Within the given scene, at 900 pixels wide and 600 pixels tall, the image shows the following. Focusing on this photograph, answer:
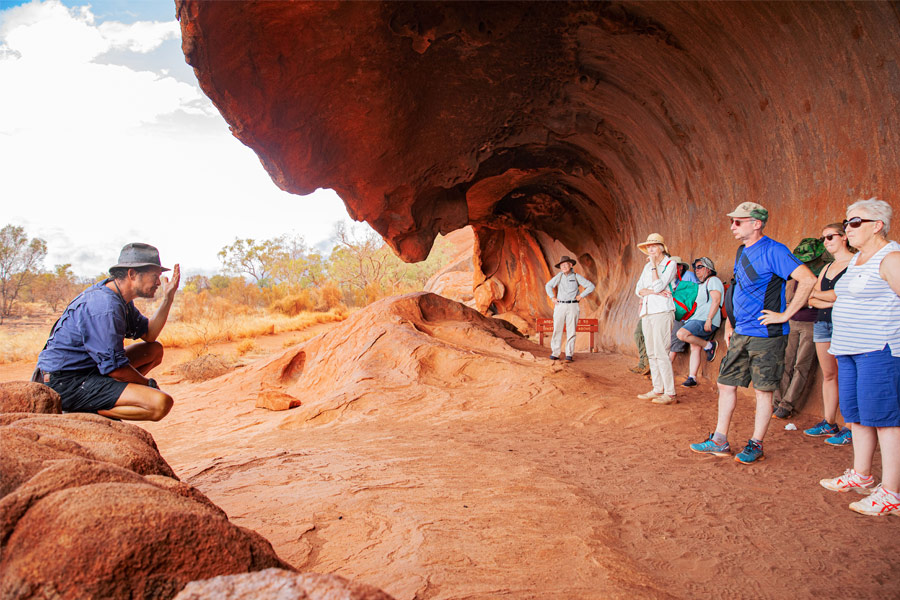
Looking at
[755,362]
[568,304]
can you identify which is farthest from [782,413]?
[568,304]

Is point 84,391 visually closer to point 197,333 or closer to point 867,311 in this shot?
point 867,311

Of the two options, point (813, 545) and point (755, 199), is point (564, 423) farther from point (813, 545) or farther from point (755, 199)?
point (755, 199)

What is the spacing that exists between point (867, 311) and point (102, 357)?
15.6ft

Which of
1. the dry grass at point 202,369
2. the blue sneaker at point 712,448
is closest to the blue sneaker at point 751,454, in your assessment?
the blue sneaker at point 712,448

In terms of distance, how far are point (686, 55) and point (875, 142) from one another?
2.44m

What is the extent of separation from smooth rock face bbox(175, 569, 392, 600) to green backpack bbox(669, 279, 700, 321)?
6.66 metres

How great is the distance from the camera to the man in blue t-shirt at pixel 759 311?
381 centimetres

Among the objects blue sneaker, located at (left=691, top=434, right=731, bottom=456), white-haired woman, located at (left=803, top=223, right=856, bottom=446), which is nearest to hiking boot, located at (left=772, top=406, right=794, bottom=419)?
white-haired woman, located at (left=803, top=223, right=856, bottom=446)

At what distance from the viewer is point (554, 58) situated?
25.2ft

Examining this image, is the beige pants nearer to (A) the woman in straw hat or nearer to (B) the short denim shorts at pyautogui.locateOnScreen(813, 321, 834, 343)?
(A) the woman in straw hat

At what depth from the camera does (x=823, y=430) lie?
187 inches

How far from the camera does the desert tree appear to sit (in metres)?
20.7

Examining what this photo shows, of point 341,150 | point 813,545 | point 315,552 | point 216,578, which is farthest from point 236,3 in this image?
point 813,545

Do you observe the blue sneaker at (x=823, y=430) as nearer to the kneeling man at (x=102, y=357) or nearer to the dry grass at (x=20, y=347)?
the kneeling man at (x=102, y=357)
